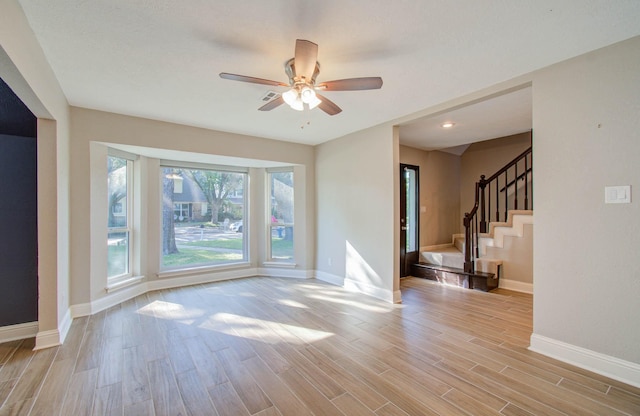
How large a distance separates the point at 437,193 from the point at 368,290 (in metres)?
3.12

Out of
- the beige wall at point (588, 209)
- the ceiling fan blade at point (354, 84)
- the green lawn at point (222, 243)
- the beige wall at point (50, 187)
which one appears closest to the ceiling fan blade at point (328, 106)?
the ceiling fan blade at point (354, 84)

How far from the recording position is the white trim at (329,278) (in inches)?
189

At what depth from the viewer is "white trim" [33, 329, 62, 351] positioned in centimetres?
257

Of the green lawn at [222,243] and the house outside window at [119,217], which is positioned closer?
the house outside window at [119,217]

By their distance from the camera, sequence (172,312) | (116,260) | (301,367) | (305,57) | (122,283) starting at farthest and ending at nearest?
(116,260), (122,283), (172,312), (301,367), (305,57)

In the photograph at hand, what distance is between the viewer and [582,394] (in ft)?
6.24

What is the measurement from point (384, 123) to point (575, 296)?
2.90 meters

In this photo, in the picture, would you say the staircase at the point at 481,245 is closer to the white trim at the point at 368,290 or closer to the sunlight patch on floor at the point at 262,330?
the white trim at the point at 368,290

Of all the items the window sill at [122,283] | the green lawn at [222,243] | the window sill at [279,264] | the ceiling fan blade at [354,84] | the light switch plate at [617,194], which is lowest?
the window sill at [279,264]

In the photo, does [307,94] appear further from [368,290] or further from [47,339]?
[47,339]

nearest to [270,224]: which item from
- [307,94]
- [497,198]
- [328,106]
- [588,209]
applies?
[328,106]

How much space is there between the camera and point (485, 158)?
19.8 ft

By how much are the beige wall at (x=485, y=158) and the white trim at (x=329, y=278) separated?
11.7ft

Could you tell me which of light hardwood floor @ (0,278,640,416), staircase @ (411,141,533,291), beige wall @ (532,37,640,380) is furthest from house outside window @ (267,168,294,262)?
beige wall @ (532,37,640,380)
